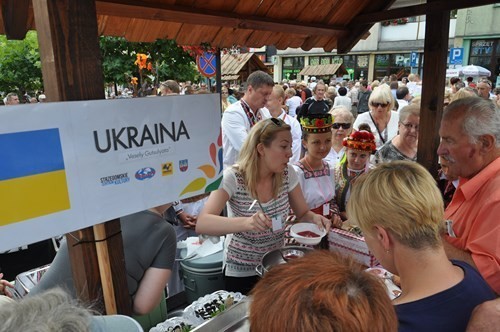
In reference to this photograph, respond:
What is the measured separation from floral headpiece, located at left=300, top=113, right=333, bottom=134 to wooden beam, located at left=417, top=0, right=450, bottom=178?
82 cm

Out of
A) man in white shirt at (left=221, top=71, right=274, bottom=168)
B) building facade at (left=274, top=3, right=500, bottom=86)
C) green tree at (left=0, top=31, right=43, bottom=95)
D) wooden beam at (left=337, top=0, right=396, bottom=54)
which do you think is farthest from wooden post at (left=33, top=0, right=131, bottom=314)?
green tree at (left=0, top=31, right=43, bottom=95)

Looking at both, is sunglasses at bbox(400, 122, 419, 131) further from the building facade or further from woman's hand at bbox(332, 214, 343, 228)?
the building facade

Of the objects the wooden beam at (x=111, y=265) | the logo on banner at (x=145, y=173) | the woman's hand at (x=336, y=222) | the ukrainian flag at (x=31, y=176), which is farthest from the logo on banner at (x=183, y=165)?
the woman's hand at (x=336, y=222)

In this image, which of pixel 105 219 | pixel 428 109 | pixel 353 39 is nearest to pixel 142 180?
pixel 105 219

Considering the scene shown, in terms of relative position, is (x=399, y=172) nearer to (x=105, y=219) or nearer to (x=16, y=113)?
(x=105, y=219)

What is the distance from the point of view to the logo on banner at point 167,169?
1.28m

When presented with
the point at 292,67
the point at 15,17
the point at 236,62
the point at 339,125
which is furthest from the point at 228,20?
the point at 292,67

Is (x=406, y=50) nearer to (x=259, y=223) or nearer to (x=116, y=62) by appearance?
(x=116, y=62)

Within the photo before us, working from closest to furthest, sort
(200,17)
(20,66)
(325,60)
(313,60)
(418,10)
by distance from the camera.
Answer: (200,17) < (418,10) < (20,66) < (325,60) < (313,60)

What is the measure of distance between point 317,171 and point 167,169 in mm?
1730

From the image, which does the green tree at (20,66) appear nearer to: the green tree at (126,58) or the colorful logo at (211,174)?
the green tree at (126,58)

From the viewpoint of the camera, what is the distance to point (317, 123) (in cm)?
284

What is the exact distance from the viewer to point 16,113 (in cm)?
92

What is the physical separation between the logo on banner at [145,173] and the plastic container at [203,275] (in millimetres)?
1464
